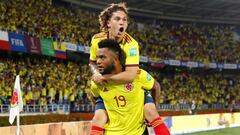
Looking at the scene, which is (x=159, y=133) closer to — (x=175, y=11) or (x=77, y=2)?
(x=77, y=2)

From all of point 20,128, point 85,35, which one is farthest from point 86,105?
point 20,128

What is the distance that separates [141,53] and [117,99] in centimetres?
3402

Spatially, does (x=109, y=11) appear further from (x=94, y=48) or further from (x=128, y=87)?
(x=128, y=87)

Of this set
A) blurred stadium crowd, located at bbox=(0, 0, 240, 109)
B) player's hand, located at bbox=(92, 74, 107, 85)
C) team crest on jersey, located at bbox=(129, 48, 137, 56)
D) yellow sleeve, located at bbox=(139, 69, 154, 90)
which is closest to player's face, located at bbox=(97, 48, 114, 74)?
player's hand, located at bbox=(92, 74, 107, 85)

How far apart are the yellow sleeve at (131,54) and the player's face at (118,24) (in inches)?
A: 7.0

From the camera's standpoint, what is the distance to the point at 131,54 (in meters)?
5.87

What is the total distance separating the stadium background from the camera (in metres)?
25.9

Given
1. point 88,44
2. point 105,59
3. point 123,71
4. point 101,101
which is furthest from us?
point 88,44

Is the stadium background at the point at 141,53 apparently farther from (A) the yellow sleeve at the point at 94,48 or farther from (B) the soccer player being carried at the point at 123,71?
(B) the soccer player being carried at the point at 123,71

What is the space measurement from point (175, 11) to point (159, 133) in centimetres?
4280

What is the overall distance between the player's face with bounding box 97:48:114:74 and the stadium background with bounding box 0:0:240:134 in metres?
14.5

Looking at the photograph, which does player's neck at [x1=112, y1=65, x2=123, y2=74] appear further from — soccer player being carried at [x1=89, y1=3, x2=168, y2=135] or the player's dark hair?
the player's dark hair

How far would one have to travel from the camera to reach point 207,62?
151ft

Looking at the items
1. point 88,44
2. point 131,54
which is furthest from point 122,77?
point 88,44
